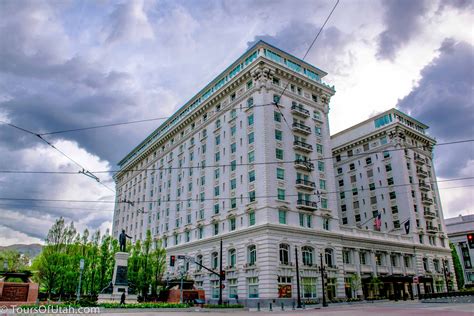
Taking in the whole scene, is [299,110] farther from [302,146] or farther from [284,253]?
[284,253]

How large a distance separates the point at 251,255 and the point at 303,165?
13.7m

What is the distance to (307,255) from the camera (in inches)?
1890

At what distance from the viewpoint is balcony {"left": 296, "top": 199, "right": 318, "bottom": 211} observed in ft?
159

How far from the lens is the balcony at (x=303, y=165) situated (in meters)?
50.9

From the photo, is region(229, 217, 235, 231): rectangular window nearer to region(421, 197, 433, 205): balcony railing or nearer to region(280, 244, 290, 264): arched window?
region(280, 244, 290, 264): arched window

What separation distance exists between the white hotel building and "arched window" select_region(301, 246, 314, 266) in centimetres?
13

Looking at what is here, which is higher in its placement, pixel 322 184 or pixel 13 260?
pixel 322 184

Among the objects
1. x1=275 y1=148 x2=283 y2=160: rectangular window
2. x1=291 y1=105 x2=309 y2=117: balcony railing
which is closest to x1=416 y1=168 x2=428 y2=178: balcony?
x1=291 y1=105 x2=309 y2=117: balcony railing

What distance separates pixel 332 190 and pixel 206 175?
19.3m

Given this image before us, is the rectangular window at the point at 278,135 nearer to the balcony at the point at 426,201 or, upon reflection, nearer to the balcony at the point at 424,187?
the balcony at the point at 426,201

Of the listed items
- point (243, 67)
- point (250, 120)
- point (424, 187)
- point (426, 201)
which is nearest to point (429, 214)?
point (426, 201)

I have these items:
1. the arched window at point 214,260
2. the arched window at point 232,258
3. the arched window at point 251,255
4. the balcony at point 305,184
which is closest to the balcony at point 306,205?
the balcony at point 305,184

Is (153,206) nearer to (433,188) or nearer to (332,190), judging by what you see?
(332,190)

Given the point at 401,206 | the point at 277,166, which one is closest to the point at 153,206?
the point at 277,166
